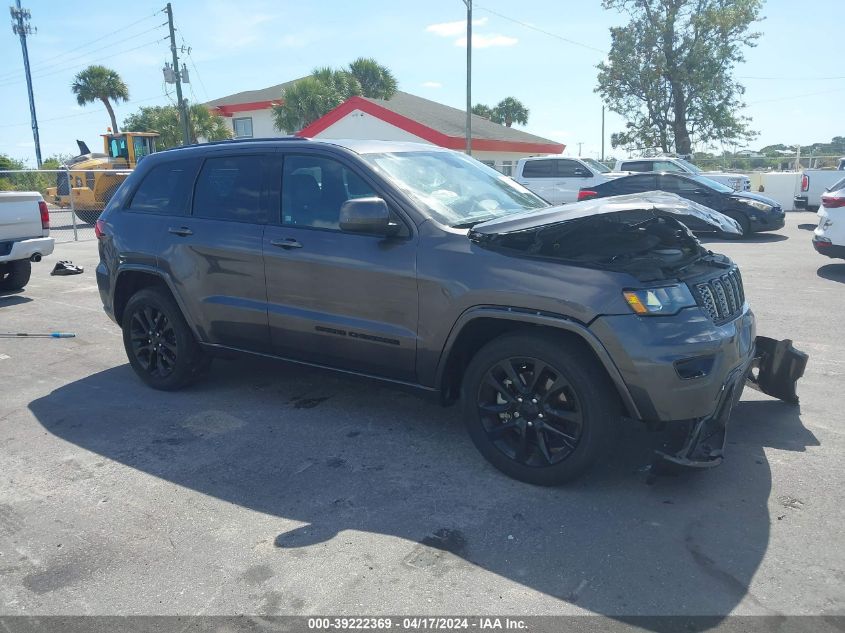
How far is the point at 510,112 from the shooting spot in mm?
65375

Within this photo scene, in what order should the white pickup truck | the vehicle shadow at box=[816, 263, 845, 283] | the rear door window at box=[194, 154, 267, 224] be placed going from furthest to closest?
the vehicle shadow at box=[816, 263, 845, 283] < the white pickup truck < the rear door window at box=[194, 154, 267, 224]

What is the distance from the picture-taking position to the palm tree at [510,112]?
65125 millimetres

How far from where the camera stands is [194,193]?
5.25 m

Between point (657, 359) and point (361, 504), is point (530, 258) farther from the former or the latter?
point (361, 504)

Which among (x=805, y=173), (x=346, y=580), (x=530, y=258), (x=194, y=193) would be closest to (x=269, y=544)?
(x=346, y=580)

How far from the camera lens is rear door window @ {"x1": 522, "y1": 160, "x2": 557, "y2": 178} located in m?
20.3

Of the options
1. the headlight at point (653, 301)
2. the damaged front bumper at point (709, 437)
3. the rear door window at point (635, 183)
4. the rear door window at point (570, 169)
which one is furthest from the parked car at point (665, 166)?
the headlight at point (653, 301)

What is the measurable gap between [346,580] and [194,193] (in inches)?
130

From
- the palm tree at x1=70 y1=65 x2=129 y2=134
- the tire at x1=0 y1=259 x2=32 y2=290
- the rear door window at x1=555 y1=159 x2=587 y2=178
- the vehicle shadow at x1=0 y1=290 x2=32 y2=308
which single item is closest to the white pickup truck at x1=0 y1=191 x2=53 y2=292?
the tire at x1=0 y1=259 x2=32 y2=290

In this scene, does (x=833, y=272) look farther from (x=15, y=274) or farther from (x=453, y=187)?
(x=15, y=274)

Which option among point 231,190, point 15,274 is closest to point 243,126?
point 15,274

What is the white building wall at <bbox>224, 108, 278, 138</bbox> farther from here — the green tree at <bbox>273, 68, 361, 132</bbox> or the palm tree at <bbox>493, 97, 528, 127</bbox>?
the palm tree at <bbox>493, 97, 528, 127</bbox>

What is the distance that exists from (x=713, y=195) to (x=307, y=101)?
23764 mm

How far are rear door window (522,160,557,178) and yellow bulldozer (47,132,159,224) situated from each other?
1176 centimetres
